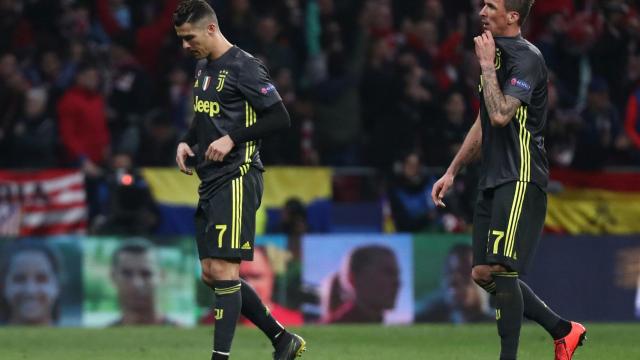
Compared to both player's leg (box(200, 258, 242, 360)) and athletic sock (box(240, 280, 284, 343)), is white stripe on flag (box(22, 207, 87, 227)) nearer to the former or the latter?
athletic sock (box(240, 280, 284, 343))

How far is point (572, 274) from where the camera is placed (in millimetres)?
15406

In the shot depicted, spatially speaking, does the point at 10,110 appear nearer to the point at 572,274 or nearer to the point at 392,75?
the point at 392,75

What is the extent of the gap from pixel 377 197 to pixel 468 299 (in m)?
1.72

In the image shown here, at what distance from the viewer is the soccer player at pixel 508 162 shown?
8.74 meters

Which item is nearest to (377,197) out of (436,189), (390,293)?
(390,293)

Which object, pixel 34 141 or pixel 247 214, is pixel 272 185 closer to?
pixel 34 141

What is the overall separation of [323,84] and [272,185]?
1572 millimetres

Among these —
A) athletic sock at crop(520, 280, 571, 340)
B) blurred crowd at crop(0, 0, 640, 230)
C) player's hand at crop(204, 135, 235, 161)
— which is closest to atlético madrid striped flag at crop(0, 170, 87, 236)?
blurred crowd at crop(0, 0, 640, 230)

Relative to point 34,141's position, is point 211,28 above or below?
above

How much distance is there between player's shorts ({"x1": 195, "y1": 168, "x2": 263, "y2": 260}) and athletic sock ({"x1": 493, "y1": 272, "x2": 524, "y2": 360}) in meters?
1.50

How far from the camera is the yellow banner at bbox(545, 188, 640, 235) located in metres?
16.0

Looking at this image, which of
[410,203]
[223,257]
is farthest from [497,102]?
[410,203]

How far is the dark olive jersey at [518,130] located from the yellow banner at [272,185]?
7.22m

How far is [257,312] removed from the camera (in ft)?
31.4
